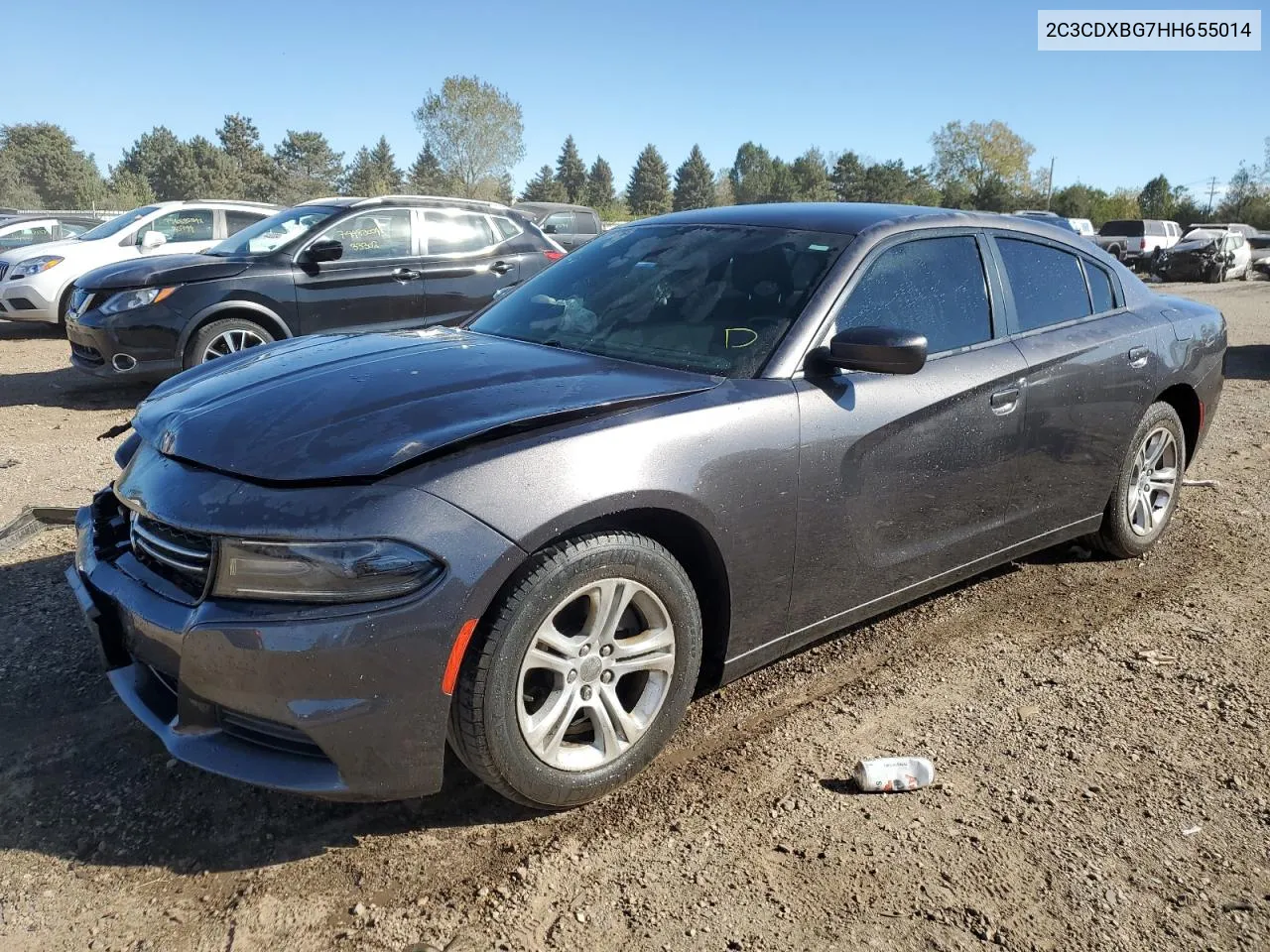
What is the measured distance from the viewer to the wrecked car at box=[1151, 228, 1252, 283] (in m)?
28.6

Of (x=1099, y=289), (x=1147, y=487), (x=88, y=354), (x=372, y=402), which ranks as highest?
(x=1099, y=289)

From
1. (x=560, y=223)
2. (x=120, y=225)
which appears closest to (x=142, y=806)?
(x=120, y=225)

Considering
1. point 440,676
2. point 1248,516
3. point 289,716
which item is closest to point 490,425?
point 440,676

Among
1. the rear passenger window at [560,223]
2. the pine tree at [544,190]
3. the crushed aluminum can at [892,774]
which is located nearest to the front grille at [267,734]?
the crushed aluminum can at [892,774]

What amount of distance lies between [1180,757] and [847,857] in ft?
4.13

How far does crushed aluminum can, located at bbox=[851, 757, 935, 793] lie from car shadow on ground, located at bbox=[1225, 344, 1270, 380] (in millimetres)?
9185

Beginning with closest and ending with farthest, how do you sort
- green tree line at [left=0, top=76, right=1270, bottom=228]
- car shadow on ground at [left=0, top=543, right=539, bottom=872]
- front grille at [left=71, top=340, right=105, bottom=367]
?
car shadow on ground at [left=0, top=543, right=539, bottom=872] < front grille at [left=71, top=340, right=105, bottom=367] < green tree line at [left=0, top=76, right=1270, bottom=228]

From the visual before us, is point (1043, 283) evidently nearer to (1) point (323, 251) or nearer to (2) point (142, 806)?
→ (2) point (142, 806)

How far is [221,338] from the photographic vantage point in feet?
25.6

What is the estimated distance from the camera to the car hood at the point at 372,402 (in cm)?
238

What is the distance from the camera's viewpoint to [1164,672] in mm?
3559

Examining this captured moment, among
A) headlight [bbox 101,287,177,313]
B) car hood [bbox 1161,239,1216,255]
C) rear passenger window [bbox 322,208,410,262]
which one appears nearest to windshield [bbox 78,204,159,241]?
rear passenger window [bbox 322,208,410,262]

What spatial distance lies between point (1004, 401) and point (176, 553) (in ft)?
9.15

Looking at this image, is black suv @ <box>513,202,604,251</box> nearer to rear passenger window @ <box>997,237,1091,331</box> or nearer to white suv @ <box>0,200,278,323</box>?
white suv @ <box>0,200,278,323</box>
